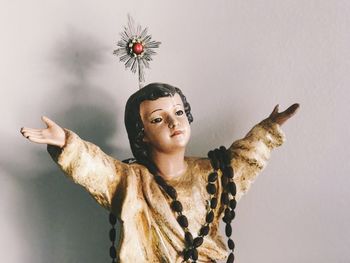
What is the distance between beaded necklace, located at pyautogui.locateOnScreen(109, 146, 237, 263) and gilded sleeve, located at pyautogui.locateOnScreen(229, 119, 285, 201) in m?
0.02

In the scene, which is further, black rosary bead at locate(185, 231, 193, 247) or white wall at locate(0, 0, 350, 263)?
white wall at locate(0, 0, 350, 263)

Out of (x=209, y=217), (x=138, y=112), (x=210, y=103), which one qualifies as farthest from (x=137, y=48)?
(x=209, y=217)

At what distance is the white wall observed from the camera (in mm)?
1225

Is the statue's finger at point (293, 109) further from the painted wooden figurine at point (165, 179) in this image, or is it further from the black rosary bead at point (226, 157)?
the black rosary bead at point (226, 157)

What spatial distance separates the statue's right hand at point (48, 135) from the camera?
89 cm

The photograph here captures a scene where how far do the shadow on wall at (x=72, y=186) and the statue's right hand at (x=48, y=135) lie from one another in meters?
0.33

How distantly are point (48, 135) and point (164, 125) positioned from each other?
23 centimetres

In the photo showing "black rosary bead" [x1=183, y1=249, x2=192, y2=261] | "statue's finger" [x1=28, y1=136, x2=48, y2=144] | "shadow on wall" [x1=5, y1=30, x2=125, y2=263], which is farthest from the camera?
"shadow on wall" [x1=5, y1=30, x2=125, y2=263]

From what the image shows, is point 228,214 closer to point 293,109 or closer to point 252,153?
point 252,153

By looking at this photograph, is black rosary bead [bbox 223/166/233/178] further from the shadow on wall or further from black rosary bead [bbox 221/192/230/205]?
the shadow on wall

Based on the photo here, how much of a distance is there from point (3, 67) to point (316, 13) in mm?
714

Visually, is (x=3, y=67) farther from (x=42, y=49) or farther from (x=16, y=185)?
(x=16, y=185)

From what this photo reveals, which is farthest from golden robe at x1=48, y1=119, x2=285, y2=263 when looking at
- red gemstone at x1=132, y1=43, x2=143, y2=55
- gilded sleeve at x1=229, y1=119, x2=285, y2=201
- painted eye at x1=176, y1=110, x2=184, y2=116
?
red gemstone at x1=132, y1=43, x2=143, y2=55

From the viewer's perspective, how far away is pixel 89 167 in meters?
0.96
